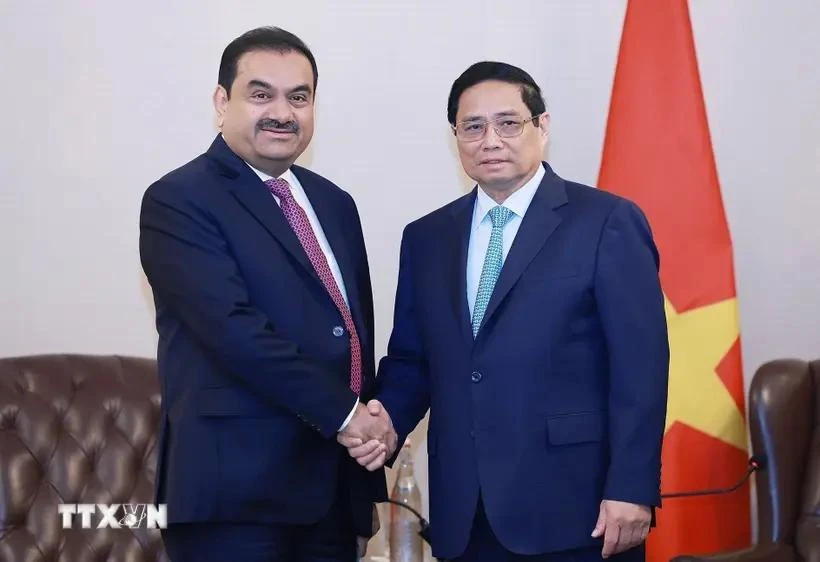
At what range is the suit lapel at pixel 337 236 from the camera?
2658 mm

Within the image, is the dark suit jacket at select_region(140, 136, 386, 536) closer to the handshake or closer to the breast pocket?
the handshake

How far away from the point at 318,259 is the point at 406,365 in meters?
0.38

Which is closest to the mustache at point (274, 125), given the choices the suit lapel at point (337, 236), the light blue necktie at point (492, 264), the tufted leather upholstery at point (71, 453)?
the suit lapel at point (337, 236)

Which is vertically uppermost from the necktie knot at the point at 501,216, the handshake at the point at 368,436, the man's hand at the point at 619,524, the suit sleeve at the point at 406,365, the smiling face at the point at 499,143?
the smiling face at the point at 499,143

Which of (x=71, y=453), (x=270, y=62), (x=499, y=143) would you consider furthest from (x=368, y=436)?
(x=71, y=453)

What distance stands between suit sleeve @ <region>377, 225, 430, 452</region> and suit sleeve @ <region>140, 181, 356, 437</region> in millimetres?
266

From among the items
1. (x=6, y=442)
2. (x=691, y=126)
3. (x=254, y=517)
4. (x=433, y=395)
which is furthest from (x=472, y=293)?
(x=6, y=442)

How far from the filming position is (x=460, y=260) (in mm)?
2637

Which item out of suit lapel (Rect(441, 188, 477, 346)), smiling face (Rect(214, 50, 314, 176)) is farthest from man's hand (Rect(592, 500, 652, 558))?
smiling face (Rect(214, 50, 314, 176))

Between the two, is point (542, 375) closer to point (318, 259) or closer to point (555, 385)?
point (555, 385)

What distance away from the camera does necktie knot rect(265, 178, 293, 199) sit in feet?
8.73

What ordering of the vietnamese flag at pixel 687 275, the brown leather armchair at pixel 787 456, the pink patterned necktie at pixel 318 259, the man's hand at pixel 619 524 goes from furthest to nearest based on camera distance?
1. the vietnamese flag at pixel 687 275
2. the brown leather armchair at pixel 787 456
3. the pink patterned necktie at pixel 318 259
4. the man's hand at pixel 619 524

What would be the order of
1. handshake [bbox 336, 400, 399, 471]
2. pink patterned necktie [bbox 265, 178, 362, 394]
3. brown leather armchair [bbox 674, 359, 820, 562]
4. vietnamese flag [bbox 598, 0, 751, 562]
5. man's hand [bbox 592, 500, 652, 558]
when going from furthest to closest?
1. vietnamese flag [bbox 598, 0, 751, 562]
2. brown leather armchair [bbox 674, 359, 820, 562]
3. pink patterned necktie [bbox 265, 178, 362, 394]
4. handshake [bbox 336, 400, 399, 471]
5. man's hand [bbox 592, 500, 652, 558]

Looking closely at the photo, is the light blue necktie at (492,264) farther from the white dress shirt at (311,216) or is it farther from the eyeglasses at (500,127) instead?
the white dress shirt at (311,216)
